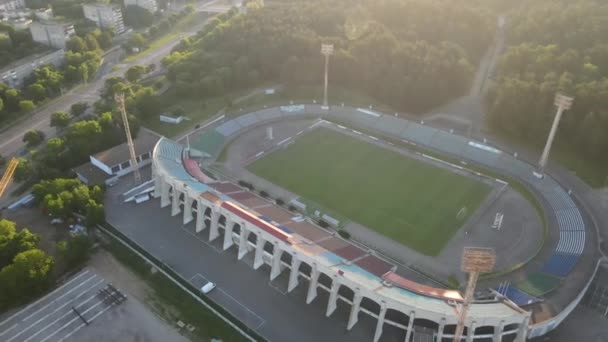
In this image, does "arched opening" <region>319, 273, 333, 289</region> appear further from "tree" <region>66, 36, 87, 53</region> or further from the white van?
"tree" <region>66, 36, 87, 53</region>

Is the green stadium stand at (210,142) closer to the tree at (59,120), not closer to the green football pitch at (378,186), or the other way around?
the green football pitch at (378,186)

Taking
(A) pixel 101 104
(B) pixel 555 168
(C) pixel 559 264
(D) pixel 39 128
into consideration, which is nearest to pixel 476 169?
(B) pixel 555 168

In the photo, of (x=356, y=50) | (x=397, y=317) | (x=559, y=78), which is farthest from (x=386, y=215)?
(x=356, y=50)

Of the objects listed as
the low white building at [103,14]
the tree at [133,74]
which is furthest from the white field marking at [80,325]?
the low white building at [103,14]

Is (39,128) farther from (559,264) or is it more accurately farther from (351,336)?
(559,264)

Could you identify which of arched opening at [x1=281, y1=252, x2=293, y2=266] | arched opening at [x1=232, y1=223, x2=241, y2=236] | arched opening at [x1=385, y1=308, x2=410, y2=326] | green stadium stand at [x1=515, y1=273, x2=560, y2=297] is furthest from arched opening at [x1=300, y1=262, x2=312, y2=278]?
green stadium stand at [x1=515, y1=273, x2=560, y2=297]

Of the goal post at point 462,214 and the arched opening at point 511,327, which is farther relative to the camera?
the goal post at point 462,214

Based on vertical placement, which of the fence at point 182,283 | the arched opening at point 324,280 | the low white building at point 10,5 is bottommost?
the fence at point 182,283
